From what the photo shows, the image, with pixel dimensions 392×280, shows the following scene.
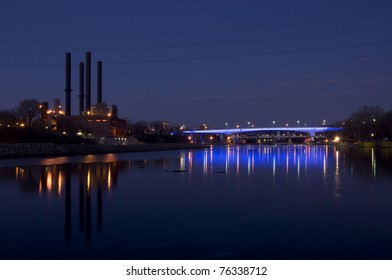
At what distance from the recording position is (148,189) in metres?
18.1

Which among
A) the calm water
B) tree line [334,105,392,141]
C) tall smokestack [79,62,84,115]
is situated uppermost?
tall smokestack [79,62,84,115]

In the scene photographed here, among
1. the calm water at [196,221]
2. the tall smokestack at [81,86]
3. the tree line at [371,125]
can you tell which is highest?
the tall smokestack at [81,86]

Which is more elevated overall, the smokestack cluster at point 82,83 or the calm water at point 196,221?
the smokestack cluster at point 82,83

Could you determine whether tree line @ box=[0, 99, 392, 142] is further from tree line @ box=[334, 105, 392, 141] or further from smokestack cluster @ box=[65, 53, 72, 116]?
smokestack cluster @ box=[65, 53, 72, 116]

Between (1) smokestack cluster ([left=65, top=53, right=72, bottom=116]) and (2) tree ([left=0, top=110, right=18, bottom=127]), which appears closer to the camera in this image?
(2) tree ([left=0, top=110, right=18, bottom=127])

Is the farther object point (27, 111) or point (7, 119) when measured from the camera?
point (27, 111)

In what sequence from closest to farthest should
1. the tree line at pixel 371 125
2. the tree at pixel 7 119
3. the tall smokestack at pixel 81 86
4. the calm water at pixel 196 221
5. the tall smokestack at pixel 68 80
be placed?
the calm water at pixel 196 221
the tree at pixel 7 119
the tree line at pixel 371 125
the tall smokestack at pixel 68 80
the tall smokestack at pixel 81 86

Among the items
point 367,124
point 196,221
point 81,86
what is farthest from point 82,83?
point 196,221

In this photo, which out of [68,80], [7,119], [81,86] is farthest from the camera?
[81,86]

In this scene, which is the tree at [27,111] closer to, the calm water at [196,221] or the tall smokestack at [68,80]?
the tall smokestack at [68,80]

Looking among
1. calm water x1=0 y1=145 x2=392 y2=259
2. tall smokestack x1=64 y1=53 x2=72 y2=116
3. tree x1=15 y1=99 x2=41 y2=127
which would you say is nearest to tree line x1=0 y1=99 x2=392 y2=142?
tree x1=15 y1=99 x2=41 y2=127

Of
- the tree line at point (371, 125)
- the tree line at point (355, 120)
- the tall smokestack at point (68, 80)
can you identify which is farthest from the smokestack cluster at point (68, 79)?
the tree line at point (371, 125)

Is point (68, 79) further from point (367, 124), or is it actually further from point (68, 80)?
point (367, 124)
